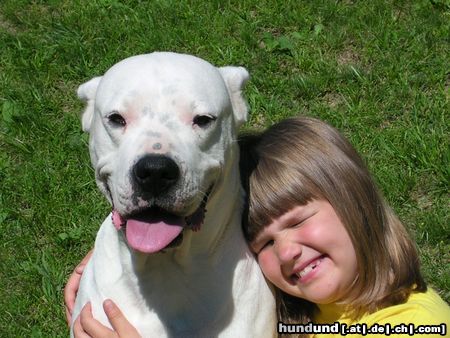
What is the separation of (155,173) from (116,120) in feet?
1.19

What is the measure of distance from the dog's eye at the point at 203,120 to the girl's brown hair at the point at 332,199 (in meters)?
0.52

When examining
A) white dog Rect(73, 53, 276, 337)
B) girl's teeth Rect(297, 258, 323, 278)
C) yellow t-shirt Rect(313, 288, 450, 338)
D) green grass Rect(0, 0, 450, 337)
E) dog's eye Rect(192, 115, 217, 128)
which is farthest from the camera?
green grass Rect(0, 0, 450, 337)

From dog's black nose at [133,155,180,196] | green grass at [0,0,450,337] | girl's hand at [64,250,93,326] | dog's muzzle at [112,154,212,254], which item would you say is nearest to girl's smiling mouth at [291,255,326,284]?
dog's muzzle at [112,154,212,254]

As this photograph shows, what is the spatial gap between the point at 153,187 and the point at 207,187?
26cm

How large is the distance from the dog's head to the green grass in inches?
80.2

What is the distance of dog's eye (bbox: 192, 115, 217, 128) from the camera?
318cm

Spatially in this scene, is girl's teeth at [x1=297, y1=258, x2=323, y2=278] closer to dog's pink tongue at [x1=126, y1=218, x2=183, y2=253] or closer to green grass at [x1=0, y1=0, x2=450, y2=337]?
dog's pink tongue at [x1=126, y1=218, x2=183, y2=253]

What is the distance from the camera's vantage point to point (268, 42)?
6133 millimetres

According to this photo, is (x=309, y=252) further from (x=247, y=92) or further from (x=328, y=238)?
(x=247, y=92)

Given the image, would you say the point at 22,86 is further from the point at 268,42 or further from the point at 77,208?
the point at 268,42

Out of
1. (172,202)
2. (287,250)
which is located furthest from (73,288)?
(172,202)

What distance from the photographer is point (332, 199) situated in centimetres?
360

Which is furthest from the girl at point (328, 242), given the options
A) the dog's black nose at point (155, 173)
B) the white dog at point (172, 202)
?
the dog's black nose at point (155, 173)

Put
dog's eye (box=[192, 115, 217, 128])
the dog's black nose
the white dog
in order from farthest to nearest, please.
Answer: dog's eye (box=[192, 115, 217, 128]) → the white dog → the dog's black nose
